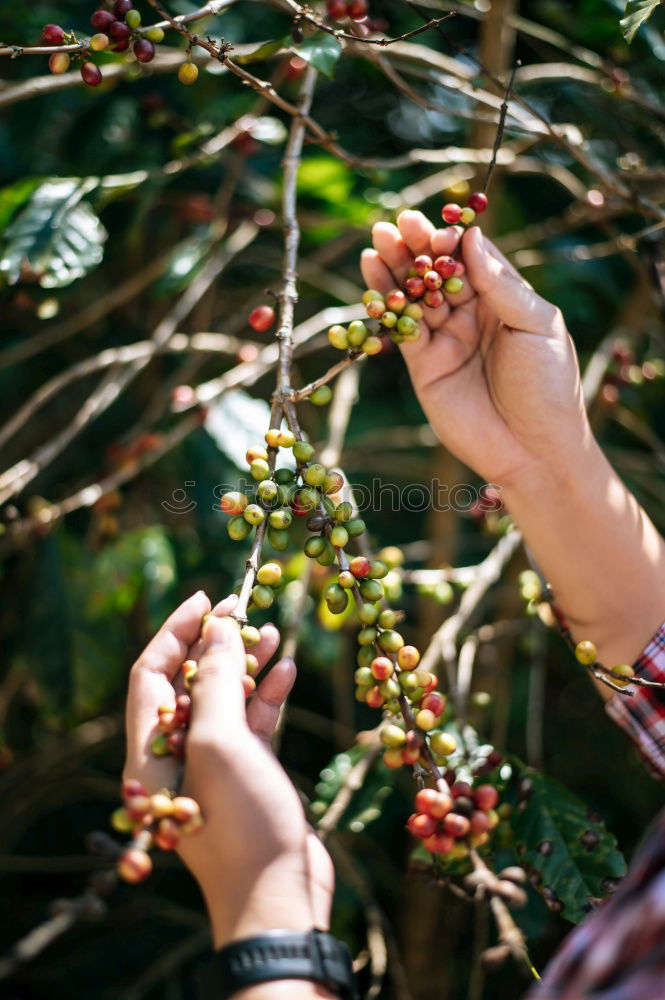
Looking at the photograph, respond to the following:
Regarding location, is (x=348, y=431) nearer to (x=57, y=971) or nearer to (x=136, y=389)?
(x=136, y=389)

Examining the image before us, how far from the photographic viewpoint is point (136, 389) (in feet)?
7.21

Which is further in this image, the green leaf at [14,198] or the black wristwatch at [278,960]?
the green leaf at [14,198]

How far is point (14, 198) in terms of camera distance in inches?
61.7

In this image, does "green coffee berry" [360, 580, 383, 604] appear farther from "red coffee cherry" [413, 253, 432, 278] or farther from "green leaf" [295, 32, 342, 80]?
"green leaf" [295, 32, 342, 80]

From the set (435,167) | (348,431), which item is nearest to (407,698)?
(348,431)

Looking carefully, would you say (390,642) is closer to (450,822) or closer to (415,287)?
(450,822)

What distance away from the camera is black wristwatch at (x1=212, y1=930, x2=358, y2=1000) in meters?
0.74

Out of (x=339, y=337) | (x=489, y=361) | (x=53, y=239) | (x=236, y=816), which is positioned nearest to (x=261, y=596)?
(x=236, y=816)

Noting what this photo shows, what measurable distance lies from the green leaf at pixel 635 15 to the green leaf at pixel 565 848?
1101 mm

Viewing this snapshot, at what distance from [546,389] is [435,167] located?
119 centimetres

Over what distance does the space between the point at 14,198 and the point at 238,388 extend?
0.57m

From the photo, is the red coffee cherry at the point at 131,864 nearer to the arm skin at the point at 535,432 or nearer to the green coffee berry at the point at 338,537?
the green coffee berry at the point at 338,537

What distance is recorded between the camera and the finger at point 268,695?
95cm

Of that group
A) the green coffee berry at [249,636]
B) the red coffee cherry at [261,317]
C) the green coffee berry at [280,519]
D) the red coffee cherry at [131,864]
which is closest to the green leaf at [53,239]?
the red coffee cherry at [261,317]
